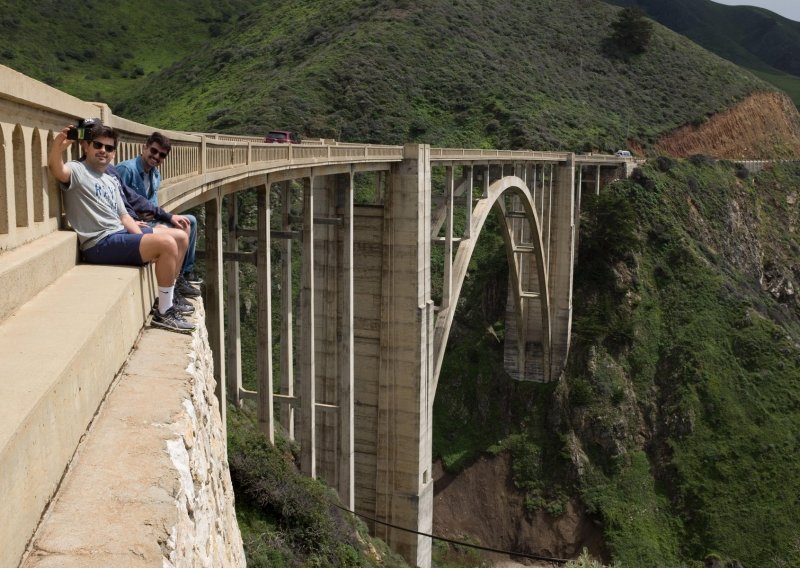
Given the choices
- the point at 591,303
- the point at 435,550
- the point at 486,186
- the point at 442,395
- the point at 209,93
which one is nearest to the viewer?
the point at 486,186

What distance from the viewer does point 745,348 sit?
130 feet

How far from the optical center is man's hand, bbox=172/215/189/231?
7.01m

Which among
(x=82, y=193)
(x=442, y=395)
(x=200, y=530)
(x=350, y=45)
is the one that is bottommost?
(x=442, y=395)

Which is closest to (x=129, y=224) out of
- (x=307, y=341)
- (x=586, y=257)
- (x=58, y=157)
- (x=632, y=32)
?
(x=58, y=157)

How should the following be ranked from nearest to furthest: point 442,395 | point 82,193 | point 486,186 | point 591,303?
1. point 82,193
2. point 486,186
3. point 442,395
4. point 591,303

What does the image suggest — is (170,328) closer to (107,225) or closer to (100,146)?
(107,225)

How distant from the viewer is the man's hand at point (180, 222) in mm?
7008

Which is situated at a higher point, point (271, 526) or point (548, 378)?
point (271, 526)

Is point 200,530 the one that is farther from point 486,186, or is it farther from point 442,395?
point 442,395

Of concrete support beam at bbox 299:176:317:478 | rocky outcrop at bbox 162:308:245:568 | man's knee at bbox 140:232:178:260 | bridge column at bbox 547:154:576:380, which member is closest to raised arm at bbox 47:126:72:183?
man's knee at bbox 140:232:178:260

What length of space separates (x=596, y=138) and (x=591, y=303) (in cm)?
2016

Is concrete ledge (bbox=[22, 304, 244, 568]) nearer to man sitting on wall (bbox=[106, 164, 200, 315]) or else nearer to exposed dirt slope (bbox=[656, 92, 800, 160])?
man sitting on wall (bbox=[106, 164, 200, 315])

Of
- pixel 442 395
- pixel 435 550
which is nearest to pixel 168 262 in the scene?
pixel 435 550

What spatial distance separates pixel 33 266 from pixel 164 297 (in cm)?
144
